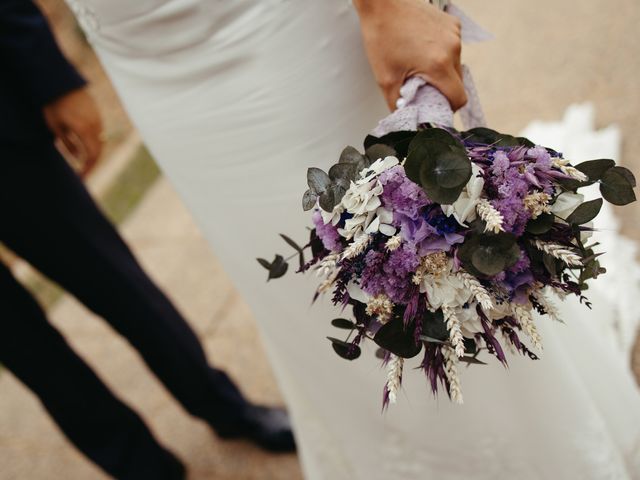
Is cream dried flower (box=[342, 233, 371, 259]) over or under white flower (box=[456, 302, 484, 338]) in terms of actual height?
over

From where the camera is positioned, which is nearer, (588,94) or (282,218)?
(282,218)

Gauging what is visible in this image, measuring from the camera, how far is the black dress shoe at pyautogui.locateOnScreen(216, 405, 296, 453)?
215cm

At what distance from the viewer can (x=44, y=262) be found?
1.87 m

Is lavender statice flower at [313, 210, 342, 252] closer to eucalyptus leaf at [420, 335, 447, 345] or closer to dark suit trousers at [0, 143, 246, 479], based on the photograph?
eucalyptus leaf at [420, 335, 447, 345]

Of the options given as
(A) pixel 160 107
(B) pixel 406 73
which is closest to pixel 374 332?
A: (B) pixel 406 73

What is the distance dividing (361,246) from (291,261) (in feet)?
1.84

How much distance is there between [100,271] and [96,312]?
17 centimetres

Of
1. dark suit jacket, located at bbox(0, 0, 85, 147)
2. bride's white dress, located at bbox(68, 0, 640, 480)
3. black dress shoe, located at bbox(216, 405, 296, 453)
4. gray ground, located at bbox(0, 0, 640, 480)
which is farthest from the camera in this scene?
gray ground, located at bbox(0, 0, 640, 480)

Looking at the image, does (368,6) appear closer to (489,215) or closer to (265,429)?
(489,215)

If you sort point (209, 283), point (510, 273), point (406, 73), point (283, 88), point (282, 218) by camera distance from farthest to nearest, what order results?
point (209, 283), point (282, 218), point (283, 88), point (406, 73), point (510, 273)

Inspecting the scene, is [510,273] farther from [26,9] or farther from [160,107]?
[26,9]

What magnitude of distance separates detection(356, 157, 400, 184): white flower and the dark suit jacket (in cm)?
118

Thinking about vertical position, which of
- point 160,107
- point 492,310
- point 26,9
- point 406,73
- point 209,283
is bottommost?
point 209,283

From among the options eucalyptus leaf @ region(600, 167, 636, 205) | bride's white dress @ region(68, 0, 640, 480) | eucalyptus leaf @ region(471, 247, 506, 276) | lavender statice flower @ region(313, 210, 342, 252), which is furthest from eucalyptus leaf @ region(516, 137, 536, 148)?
bride's white dress @ region(68, 0, 640, 480)
